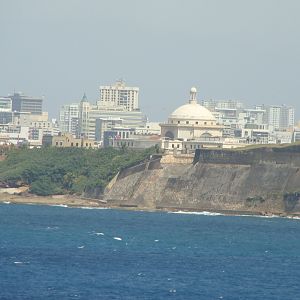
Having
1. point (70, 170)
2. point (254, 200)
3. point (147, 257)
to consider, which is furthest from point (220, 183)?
point (147, 257)

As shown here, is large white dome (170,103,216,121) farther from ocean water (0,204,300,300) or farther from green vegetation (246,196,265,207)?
ocean water (0,204,300,300)

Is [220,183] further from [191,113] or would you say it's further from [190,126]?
[191,113]

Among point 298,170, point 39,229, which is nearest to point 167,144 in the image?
point 298,170

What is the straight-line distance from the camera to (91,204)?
15662 cm

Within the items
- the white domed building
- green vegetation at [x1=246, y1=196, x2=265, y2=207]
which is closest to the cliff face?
green vegetation at [x1=246, y1=196, x2=265, y2=207]

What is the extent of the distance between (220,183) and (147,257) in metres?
53.3

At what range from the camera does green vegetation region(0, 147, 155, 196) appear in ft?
536

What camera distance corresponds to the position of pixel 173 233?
117 m

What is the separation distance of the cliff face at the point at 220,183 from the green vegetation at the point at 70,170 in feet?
15.1

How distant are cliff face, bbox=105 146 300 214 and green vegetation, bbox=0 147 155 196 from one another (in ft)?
15.1

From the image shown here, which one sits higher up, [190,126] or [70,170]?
[190,126]

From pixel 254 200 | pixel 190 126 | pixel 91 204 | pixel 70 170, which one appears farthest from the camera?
pixel 190 126

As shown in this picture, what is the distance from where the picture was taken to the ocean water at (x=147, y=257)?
8069cm

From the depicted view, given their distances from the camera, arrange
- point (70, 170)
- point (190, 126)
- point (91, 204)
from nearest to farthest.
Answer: point (91, 204) → point (70, 170) → point (190, 126)
